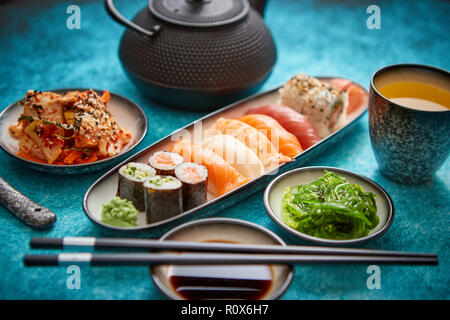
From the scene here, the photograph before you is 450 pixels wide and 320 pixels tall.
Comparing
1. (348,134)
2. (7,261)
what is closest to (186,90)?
(348,134)

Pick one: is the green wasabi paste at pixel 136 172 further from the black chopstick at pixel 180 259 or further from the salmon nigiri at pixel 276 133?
the salmon nigiri at pixel 276 133

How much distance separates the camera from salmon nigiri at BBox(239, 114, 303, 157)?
1612mm

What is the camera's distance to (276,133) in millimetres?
1647

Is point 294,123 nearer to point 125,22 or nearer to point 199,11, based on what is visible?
point 199,11

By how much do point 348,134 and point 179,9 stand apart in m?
0.93

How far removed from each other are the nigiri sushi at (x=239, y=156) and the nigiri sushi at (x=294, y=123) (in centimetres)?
26

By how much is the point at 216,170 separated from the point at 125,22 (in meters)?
0.79

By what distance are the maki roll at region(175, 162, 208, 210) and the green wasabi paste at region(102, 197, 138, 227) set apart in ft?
0.54

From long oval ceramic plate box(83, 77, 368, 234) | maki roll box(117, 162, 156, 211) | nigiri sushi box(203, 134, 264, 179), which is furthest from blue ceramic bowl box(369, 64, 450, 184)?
maki roll box(117, 162, 156, 211)

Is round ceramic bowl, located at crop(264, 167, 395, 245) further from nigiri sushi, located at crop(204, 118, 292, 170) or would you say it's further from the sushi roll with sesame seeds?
the sushi roll with sesame seeds

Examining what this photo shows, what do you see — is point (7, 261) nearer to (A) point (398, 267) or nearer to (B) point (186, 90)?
(B) point (186, 90)

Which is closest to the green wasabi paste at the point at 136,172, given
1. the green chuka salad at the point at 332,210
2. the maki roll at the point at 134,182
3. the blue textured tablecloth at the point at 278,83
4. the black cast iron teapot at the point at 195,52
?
the maki roll at the point at 134,182

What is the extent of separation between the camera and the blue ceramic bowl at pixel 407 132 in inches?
56.5

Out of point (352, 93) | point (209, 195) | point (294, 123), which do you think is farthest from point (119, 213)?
point (352, 93)
